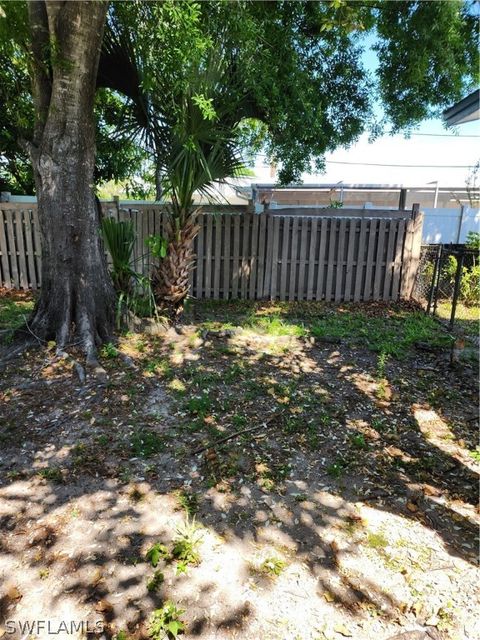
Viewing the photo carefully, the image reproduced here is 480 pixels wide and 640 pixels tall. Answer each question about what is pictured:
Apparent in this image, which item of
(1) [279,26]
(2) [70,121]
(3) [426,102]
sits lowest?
(2) [70,121]

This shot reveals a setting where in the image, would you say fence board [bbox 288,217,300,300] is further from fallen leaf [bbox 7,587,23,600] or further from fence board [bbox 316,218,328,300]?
fallen leaf [bbox 7,587,23,600]

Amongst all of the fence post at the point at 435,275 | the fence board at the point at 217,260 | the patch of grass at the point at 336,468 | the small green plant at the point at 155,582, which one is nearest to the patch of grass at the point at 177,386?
the patch of grass at the point at 336,468

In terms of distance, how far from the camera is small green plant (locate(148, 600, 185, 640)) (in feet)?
5.77

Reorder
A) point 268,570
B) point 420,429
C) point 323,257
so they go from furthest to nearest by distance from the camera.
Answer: point 323,257
point 420,429
point 268,570

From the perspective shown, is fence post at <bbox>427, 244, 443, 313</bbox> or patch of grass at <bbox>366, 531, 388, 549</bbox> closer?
patch of grass at <bbox>366, 531, 388, 549</bbox>

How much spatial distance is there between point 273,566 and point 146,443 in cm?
137

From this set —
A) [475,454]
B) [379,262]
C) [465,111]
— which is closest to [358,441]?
[475,454]

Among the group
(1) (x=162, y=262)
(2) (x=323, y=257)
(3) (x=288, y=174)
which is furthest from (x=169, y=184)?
(2) (x=323, y=257)

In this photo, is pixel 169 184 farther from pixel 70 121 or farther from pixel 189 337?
pixel 189 337

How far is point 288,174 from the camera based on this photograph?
707 cm

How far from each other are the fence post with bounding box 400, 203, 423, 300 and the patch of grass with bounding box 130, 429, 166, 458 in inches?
232

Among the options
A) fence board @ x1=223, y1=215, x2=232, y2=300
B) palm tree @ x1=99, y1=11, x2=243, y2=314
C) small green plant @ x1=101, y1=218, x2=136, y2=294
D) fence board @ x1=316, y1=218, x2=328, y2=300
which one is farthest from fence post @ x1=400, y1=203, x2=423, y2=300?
small green plant @ x1=101, y1=218, x2=136, y2=294

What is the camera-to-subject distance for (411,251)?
759cm

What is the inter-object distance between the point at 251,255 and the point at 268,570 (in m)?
6.06
